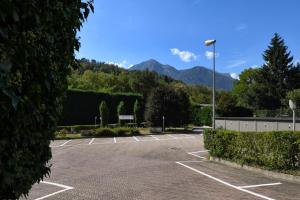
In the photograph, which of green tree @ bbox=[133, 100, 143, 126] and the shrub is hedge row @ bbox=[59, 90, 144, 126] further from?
the shrub

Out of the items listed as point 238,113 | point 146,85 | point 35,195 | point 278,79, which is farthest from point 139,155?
point 146,85

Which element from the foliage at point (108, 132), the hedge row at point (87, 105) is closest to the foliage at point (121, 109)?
the hedge row at point (87, 105)

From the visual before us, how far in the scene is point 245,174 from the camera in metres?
13.6

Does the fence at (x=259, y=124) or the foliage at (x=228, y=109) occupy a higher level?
the foliage at (x=228, y=109)

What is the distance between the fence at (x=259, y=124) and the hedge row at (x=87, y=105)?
1399cm

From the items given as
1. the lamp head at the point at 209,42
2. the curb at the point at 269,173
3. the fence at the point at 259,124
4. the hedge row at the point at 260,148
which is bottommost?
the curb at the point at 269,173

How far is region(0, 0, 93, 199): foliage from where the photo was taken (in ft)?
9.45

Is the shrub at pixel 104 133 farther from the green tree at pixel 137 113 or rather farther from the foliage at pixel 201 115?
the foliage at pixel 201 115

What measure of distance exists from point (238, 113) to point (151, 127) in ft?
51.7

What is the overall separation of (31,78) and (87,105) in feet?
137

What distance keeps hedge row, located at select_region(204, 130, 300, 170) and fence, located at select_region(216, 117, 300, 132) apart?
1008cm

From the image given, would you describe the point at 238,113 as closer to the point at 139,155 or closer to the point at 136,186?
the point at 139,155

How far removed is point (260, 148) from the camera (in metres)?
14.1

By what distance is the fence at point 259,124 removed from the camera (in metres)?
26.7
